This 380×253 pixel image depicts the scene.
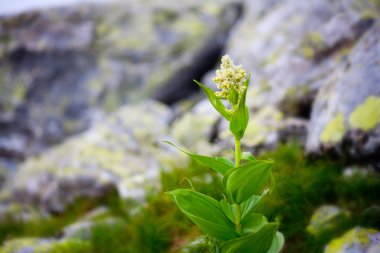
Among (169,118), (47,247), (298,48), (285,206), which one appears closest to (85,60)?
(169,118)

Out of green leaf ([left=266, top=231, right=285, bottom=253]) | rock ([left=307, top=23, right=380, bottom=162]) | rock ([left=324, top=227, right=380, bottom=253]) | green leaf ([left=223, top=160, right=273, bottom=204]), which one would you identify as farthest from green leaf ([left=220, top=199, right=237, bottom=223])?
rock ([left=307, top=23, right=380, bottom=162])

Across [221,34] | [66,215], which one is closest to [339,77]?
[66,215]

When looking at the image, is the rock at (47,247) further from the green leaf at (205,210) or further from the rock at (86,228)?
the green leaf at (205,210)

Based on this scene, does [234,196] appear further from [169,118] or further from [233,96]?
[169,118]

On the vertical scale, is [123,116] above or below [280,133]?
above

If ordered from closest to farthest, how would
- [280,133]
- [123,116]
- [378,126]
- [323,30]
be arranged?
[378,126]
[280,133]
[323,30]
[123,116]

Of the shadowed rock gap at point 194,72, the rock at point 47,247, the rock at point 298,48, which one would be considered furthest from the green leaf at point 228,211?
the shadowed rock gap at point 194,72

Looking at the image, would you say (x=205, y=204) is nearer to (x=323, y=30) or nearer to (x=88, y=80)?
(x=323, y=30)
